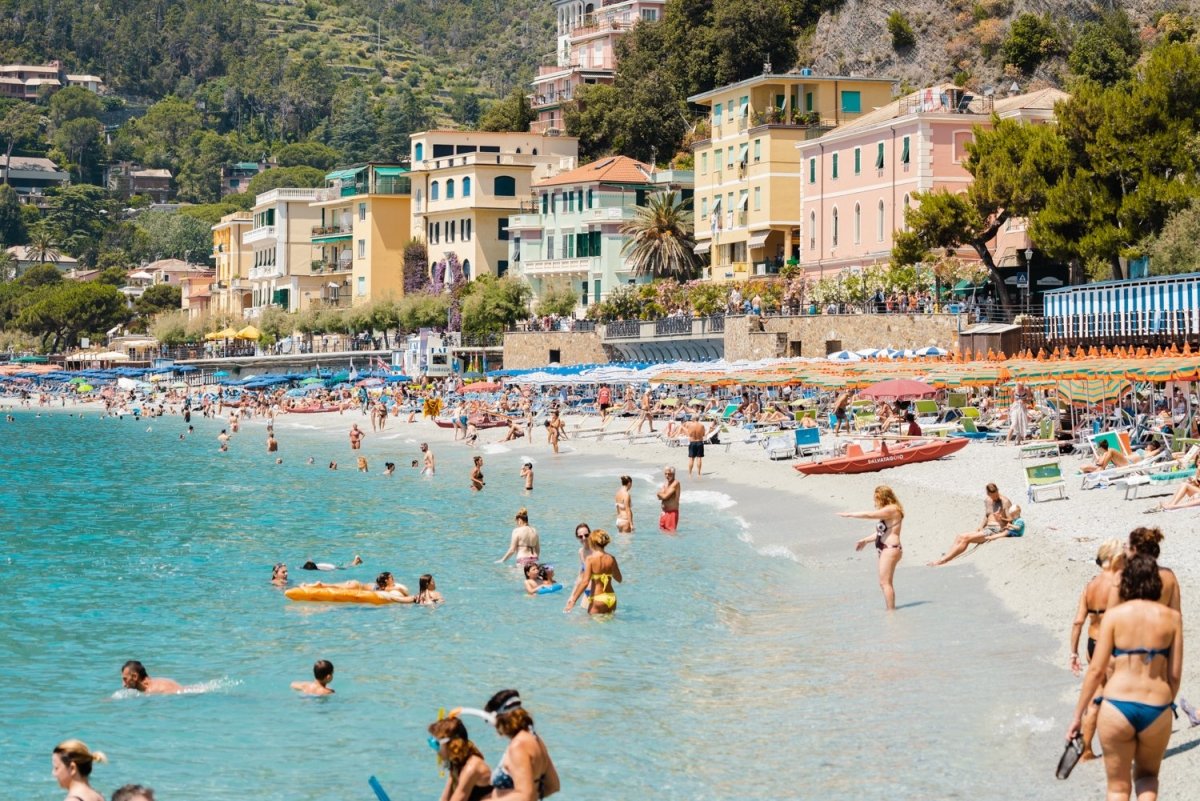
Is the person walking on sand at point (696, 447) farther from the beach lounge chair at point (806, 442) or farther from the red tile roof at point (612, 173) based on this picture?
the red tile roof at point (612, 173)

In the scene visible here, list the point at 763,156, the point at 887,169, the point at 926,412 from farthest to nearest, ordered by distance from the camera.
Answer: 1. the point at 763,156
2. the point at 887,169
3. the point at 926,412

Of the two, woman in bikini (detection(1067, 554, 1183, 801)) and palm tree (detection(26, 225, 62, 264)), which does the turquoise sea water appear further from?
palm tree (detection(26, 225, 62, 264))

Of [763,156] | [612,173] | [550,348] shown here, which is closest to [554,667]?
[763,156]

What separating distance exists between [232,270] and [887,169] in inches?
2786

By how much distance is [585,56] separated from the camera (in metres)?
109

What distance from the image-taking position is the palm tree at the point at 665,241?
242ft

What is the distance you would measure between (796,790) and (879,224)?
1921 inches

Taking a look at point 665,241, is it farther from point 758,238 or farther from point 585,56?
point 585,56

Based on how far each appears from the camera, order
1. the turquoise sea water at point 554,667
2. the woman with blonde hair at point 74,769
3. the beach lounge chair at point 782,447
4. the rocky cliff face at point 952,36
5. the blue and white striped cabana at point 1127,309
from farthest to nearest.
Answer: the rocky cliff face at point 952,36, the blue and white striped cabana at point 1127,309, the beach lounge chair at point 782,447, the turquoise sea water at point 554,667, the woman with blonde hair at point 74,769

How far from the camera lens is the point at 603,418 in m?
55.3

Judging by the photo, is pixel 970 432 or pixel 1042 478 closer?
pixel 1042 478

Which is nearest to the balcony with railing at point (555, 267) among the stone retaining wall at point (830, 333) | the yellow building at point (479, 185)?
the yellow building at point (479, 185)

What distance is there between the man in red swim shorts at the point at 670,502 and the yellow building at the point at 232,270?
89666 mm

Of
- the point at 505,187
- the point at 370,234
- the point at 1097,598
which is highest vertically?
the point at 505,187
